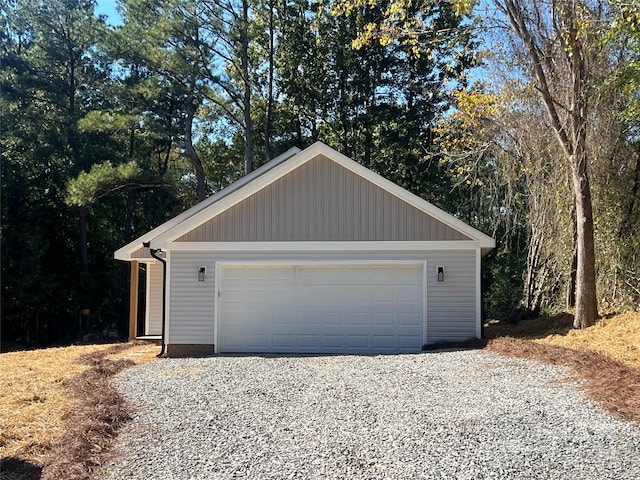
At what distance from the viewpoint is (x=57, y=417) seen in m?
6.44

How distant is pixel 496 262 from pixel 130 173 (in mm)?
14722

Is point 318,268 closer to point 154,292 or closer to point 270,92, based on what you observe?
point 154,292

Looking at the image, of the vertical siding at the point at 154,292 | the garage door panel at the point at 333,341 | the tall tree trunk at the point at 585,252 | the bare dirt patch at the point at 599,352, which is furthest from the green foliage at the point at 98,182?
the tall tree trunk at the point at 585,252

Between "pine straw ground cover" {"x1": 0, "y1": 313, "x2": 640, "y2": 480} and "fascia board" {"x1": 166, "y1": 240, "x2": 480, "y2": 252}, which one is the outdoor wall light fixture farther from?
"pine straw ground cover" {"x1": 0, "y1": 313, "x2": 640, "y2": 480}

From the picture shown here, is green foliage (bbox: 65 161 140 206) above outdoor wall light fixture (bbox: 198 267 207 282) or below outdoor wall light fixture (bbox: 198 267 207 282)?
above

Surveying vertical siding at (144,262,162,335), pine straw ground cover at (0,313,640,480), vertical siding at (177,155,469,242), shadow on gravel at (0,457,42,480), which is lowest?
shadow on gravel at (0,457,42,480)

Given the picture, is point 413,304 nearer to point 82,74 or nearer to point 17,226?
point 17,226

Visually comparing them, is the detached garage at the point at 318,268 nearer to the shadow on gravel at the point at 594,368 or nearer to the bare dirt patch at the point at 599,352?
the shadow on gravel at the point at 594,368

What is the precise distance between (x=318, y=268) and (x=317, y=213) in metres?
1.13

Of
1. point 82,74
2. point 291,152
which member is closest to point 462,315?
point 291,152

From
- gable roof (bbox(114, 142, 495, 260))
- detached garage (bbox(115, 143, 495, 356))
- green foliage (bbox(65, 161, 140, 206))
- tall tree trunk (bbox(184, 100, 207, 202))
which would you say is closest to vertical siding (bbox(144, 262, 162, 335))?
detached garage (bbox(115, 143, 495, 356))

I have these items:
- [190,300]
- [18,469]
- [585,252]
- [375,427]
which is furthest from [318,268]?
[18,469]

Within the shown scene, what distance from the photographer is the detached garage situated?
11555mm

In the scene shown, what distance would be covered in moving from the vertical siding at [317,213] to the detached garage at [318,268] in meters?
0.02
